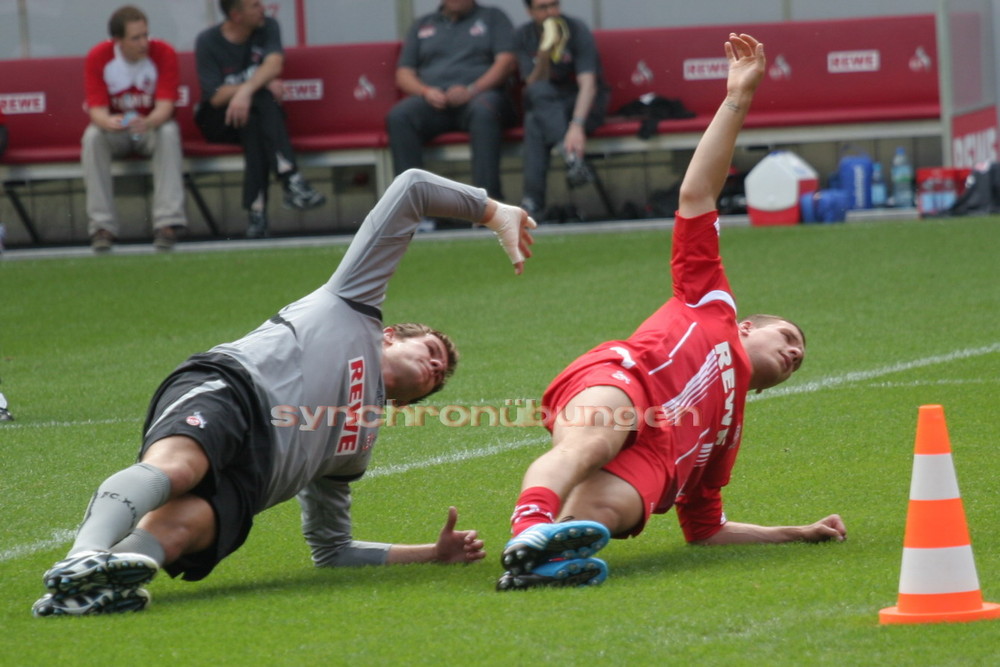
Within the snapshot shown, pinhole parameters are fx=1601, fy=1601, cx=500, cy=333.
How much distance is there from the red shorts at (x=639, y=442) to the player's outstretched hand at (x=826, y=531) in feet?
1.24

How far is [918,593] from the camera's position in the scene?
318 cm

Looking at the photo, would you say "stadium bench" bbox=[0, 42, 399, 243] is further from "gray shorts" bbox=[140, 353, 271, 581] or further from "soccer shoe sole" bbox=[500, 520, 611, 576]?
"soccer shoe sole" bbox=[500, 520, 611, 576]

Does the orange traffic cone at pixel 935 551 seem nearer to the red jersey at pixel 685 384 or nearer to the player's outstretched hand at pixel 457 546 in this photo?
the red jersey at pixel 685 384

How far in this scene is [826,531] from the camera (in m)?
4.05

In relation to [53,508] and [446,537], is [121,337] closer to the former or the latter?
[53,508]

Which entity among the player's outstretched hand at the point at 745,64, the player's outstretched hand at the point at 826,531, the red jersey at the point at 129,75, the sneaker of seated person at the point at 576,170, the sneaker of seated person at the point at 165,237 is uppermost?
the red jersey at the point at 129,75

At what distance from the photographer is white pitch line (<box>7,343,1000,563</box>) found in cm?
445

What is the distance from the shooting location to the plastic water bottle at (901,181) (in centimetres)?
1345

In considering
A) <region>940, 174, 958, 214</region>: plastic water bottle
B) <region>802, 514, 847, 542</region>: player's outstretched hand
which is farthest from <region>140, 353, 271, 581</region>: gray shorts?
<region>940, 174, 958, 214</region>: plastic water bottle

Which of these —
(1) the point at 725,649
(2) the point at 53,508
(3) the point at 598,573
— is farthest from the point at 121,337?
(1) the point at 725,649

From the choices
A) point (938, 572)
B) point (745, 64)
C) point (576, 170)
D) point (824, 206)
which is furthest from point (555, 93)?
point (938, 572)

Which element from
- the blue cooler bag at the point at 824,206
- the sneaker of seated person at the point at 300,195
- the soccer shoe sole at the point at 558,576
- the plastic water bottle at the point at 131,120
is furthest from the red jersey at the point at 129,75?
the soccer shoe sole at the point at 558,576

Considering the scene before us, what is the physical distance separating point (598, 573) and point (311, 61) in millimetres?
10773

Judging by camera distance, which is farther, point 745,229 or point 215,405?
point 745,229
